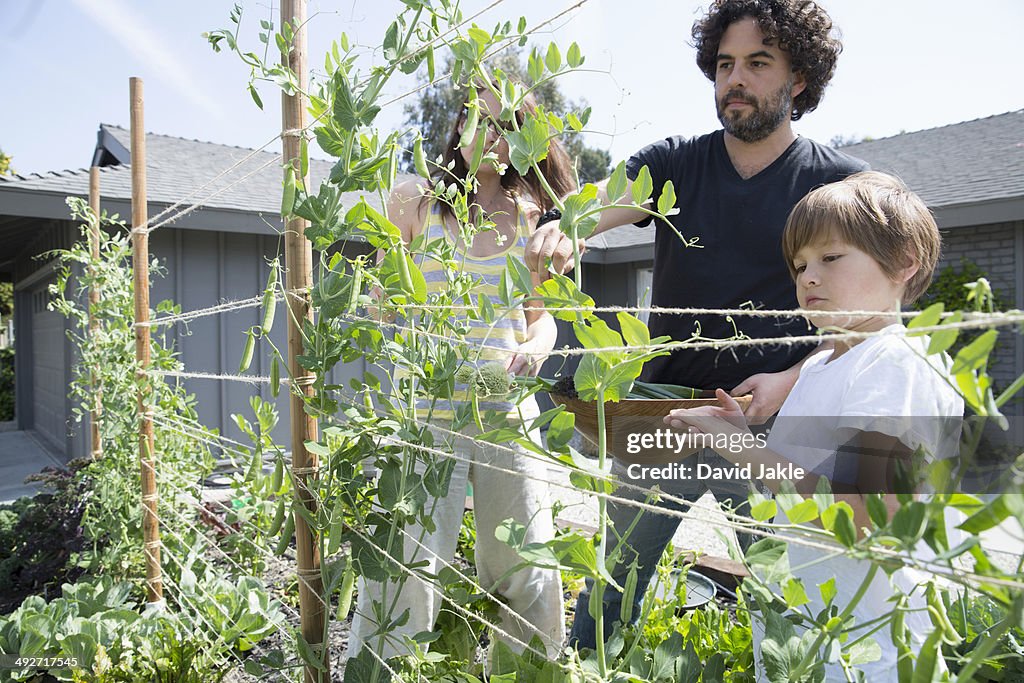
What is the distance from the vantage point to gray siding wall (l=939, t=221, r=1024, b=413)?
6.90m

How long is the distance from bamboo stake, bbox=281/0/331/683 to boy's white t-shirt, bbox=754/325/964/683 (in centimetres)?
85

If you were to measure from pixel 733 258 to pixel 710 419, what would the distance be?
0.88 m

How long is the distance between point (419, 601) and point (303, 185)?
1.07m

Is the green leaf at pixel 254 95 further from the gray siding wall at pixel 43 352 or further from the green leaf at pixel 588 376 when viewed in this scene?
the gray siding wall at pixel 43 352

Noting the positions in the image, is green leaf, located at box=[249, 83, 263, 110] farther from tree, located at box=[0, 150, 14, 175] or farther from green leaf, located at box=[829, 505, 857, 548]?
tree, located at box=[0, 150, 14, 175]

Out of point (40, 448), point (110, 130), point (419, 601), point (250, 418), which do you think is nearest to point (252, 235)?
point (250, 418)

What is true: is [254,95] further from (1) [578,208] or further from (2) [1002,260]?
(2) [1002,260]

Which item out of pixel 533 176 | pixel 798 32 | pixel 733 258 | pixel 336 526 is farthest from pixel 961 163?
pixel 336 526

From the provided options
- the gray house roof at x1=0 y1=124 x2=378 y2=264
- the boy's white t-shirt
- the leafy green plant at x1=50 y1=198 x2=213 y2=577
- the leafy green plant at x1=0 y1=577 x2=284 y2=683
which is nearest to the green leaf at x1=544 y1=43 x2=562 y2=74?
the boy's white t-shirt

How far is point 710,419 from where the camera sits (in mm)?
1047

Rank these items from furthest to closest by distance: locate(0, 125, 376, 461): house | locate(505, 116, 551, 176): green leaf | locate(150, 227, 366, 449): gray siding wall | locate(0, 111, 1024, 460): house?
locate(150, 227, 366, 449): gray siding wall
locate(0, 111, 1024, 460): house
locate(0, 125, 376, 461): house
locate(505, 116, 551, 176): green leaf

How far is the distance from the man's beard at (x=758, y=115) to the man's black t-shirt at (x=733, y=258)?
10cm

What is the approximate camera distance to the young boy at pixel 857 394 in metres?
0.94

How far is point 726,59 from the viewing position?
181 cm
